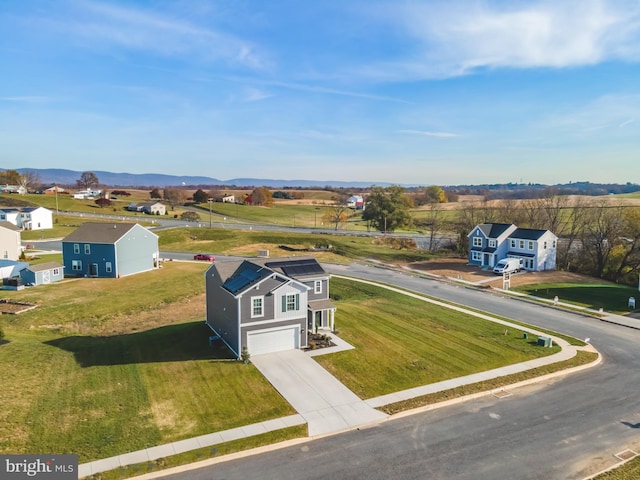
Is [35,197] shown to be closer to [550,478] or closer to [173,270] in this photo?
[173,270]

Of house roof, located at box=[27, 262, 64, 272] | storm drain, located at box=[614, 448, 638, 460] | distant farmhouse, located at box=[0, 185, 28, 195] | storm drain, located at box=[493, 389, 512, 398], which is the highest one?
distant farmhouse, located at box=[0, 185, 28, 195]

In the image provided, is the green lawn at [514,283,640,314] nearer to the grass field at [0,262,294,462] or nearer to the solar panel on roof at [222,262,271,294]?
the solar panel on roof at [222,262,271,294]

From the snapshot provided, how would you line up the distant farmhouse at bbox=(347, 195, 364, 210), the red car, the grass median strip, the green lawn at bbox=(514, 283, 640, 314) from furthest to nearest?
the distant farmhouse at bbox=(347, 195, 364, 210) < the red car < the green lawn at bbox=(514, 283, 640, 314) < the grass median strip

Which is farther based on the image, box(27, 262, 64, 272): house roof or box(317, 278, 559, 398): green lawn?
box(27, 262, 64, 272): house roof

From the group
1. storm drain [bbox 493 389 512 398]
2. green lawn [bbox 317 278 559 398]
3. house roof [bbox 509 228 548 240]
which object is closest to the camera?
storm drain [bbox 493 389 512 398]

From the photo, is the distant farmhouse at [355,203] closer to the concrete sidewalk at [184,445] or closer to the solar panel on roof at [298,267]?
the solar panel on roof at [298,267]

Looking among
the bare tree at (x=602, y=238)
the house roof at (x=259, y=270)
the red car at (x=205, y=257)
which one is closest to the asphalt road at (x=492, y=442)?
the house roof at (x=259, y=270)

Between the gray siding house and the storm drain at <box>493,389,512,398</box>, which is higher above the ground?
the gray siding house

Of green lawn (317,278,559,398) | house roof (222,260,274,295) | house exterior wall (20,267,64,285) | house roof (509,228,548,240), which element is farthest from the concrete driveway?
house roof (509,228,548,240)
